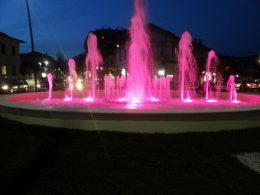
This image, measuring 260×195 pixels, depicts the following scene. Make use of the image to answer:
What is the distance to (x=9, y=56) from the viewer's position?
5728 centimetres

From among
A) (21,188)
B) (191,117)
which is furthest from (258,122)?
(21,188)

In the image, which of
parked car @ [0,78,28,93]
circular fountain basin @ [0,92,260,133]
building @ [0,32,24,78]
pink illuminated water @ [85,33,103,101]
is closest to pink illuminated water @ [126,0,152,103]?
pink illuminated water @ [85,33,103,101]

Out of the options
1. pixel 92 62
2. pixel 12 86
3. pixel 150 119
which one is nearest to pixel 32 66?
pixel 92 62

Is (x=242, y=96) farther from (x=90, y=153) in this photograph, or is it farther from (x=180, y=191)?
(x=180, y=191)

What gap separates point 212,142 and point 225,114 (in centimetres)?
109

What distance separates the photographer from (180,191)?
19.1 feet

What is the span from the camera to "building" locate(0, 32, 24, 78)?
55531mm

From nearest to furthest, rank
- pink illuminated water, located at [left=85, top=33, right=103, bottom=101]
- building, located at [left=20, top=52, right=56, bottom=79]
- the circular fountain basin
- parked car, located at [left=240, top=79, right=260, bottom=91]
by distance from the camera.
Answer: the circular fountain basin
pink illuminated water, located at [left=85, top=33, right=103, bottom=101]
parked car, located at [left=240, top=79, right=260, bottom=91]
building, located at [left=20, top=52, right=56, bottom=79]

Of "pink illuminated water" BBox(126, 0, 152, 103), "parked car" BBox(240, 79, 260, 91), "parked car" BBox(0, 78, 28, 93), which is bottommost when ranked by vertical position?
"parked car" BBox(240, 79, 260, 91)

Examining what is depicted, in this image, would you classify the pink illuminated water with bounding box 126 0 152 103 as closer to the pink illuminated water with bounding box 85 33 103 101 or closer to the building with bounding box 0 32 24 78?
the pink illuminated water with bounding box 85 33 103 101

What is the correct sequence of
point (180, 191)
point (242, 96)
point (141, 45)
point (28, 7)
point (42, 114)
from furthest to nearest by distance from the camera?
point (28, 7), point (141, 45), point (242, 96), point (42, 114), point (180, 191)

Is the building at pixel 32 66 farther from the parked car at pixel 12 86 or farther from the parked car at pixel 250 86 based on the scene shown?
the parked car at pixel 250 86

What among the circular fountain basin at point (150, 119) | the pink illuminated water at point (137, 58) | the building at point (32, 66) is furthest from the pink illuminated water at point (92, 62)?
the building at point (32, 66)

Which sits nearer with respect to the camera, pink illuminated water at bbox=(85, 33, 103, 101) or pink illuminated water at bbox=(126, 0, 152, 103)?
pink illuminated water at bbox=(126, 0, 152, 103)
